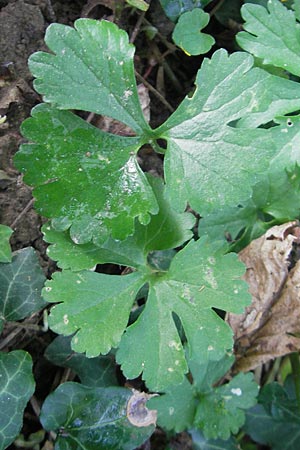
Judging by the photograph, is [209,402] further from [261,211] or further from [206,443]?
[261,211]

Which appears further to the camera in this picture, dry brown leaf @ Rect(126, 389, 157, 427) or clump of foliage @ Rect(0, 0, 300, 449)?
dry brown leaf @ Rect(126, 389, 157, 427)

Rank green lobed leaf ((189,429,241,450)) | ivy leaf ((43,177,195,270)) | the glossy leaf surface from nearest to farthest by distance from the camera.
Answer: ivy leaf ((43,177,195,270)) → the glossy leaf surface → green lobed leaf ((189,429,241,450))

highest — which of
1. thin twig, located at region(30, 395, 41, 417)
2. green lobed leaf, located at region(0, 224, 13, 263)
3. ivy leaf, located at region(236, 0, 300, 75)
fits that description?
ivy leaf, located at region(236, 0, 300, 75)

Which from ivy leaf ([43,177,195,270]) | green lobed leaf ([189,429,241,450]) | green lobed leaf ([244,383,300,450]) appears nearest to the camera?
ivy leaf ([43,177,195,270])

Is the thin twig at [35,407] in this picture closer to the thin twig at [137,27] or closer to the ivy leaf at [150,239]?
the ivy leaf at [150,239]

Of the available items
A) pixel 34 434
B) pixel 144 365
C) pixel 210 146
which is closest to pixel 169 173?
pixel 210 146

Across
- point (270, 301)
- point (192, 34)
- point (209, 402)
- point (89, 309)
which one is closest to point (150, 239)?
point (89, 309)

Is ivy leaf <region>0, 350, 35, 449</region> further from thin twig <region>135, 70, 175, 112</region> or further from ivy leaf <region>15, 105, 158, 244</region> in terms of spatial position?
thin twig <region>135, 70, 175, 112</region>

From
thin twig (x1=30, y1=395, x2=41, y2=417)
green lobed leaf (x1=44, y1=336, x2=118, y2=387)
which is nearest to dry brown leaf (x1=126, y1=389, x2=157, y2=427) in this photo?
green lobed leaf (x1=44, y1=336, x2=118, y2=387)
